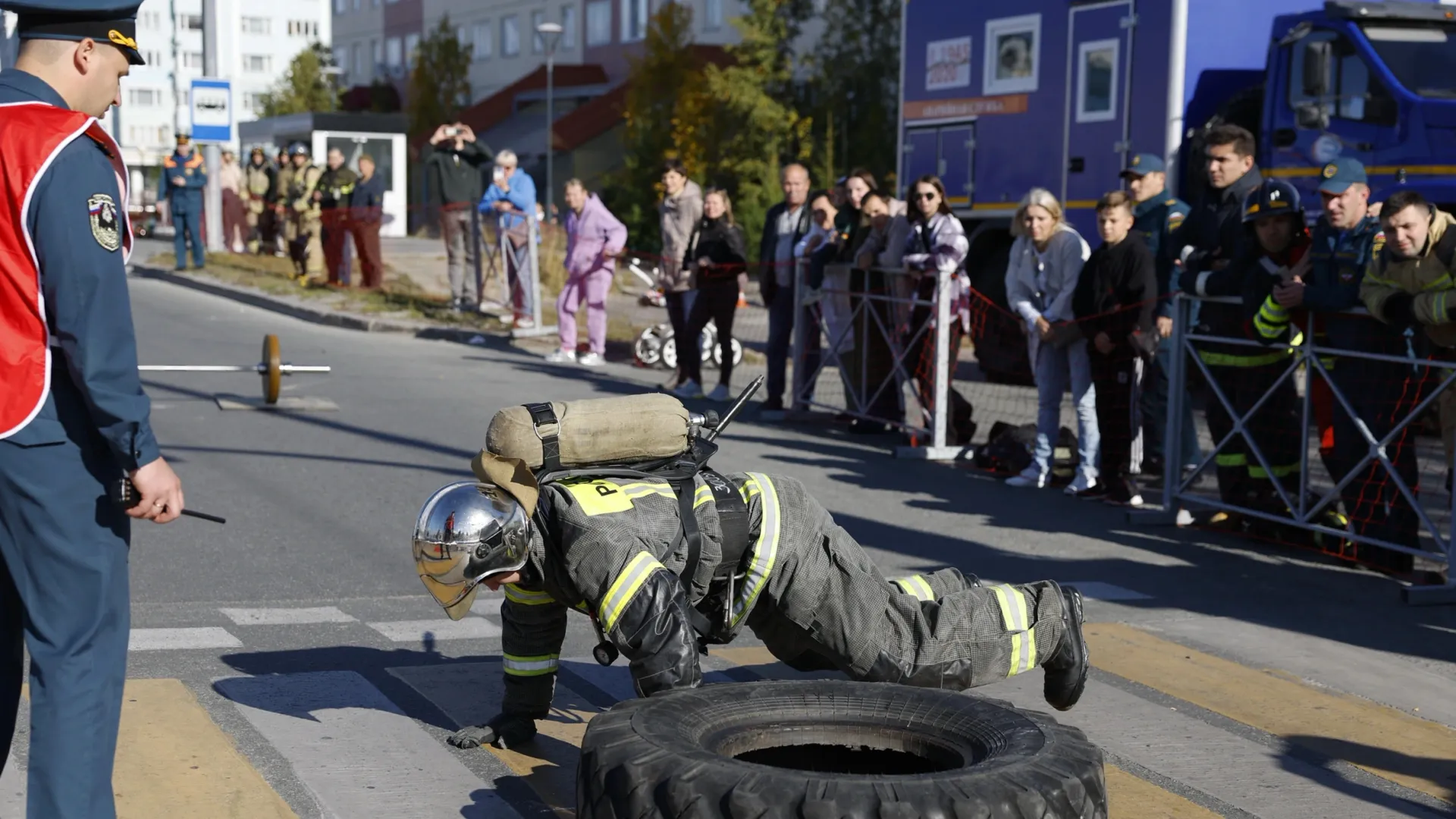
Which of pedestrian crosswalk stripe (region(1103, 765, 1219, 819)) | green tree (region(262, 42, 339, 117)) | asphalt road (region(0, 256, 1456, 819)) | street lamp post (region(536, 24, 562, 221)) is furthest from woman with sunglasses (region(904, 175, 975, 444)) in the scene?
green tree (region(262, 42, 339, 117))

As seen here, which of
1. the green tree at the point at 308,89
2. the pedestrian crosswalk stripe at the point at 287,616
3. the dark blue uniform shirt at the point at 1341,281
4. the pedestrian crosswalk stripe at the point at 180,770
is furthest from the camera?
the green tree at the point at 308,89

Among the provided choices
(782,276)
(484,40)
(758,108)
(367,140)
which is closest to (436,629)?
(782,276)

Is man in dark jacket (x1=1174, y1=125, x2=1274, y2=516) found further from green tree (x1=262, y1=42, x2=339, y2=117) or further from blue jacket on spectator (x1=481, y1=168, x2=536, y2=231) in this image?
green tree (x1=262, y1=42, x2=339, y2=117)

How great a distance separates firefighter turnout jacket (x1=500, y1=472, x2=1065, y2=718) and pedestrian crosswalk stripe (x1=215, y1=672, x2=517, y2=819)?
32cm

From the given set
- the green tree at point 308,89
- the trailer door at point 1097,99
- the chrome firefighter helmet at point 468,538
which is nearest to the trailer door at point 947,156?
the trailer door at point 1097,99

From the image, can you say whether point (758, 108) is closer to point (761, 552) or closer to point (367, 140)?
point (367, 140)

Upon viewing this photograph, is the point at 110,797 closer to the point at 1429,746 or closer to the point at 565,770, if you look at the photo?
the point at 565,770

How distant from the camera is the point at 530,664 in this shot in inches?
183

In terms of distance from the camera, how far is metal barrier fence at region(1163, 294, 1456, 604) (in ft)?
25.0

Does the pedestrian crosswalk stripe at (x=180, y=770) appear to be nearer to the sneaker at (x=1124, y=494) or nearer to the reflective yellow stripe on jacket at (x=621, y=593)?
the reflective yellow stripe on jacket at (x=621, y=593)

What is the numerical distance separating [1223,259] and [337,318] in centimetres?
1287

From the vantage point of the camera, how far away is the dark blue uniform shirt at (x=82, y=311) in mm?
3223

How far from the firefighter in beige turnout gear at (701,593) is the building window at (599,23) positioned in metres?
46.5

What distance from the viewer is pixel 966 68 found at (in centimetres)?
1719
